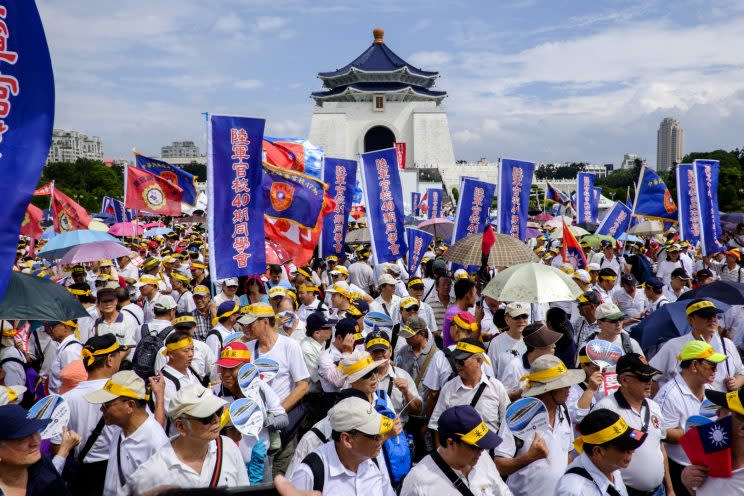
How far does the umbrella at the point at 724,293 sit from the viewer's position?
216 inches

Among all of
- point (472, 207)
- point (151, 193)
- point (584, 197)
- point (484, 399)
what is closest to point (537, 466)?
point (484, 399)

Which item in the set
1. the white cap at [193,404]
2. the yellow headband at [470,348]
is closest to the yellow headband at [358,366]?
the yellow headband at [470,348]

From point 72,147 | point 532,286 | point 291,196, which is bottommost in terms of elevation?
point 532,286

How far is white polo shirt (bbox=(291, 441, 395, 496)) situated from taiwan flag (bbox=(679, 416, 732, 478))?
1.49 m

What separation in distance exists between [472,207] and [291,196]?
2.93 m

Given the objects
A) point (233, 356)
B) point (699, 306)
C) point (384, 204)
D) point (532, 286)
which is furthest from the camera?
point (384, 204)

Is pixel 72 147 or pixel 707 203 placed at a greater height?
pixel 72 147

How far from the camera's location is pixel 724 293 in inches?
218

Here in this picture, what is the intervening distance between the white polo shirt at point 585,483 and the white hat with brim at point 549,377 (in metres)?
0.60

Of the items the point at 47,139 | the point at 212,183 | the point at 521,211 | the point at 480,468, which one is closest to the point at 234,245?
the point at 212,183

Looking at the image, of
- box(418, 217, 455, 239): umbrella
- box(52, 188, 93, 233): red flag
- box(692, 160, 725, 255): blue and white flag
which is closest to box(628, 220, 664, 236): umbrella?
box(418, 217, 455, 239): umbrella

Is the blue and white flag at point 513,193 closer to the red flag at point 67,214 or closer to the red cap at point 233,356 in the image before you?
the red cap at point 233,356

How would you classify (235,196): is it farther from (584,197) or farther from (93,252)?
(584,197)

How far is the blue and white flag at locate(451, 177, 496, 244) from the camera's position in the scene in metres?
8.98
